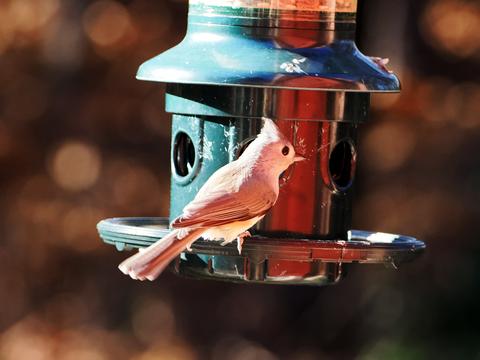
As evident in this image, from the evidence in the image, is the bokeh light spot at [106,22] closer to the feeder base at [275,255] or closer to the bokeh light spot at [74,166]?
the bokeh light spot at [74,166]

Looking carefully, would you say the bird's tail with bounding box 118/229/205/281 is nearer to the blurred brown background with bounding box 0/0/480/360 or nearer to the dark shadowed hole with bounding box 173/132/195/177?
the dark shadowed hole with bounding box 173/132/195/177

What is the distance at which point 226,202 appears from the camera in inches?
182

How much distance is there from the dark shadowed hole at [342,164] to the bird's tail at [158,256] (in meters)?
0.82

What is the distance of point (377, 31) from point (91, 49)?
1.57 m

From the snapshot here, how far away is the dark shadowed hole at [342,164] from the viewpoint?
17.2ft

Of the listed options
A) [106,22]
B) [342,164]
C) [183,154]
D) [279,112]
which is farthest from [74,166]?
[279,112]

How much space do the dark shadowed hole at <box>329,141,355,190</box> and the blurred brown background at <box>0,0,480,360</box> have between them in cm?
312

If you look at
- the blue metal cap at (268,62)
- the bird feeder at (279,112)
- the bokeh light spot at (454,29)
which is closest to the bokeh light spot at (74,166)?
the bokeh light spot at (454,29)

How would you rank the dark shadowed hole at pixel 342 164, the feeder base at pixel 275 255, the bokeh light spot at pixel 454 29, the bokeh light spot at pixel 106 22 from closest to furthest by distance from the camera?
the feeder base at pixel 275 255, the dark shadowed hole at pixel 342 164, the bokeh light spot at pixel 454 29, the bokeh light spot at pixel 106 22

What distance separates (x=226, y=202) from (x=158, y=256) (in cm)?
27

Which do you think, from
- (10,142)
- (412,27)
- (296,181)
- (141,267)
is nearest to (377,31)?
(412,27)

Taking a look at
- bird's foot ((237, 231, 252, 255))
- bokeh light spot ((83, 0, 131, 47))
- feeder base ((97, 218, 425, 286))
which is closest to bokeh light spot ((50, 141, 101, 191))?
bokeh light spot ((83, 0, 131, 47))

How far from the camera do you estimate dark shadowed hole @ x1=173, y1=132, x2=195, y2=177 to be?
17.3ft

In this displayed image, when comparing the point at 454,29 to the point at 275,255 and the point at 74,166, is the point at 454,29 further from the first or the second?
the point at 275,255
